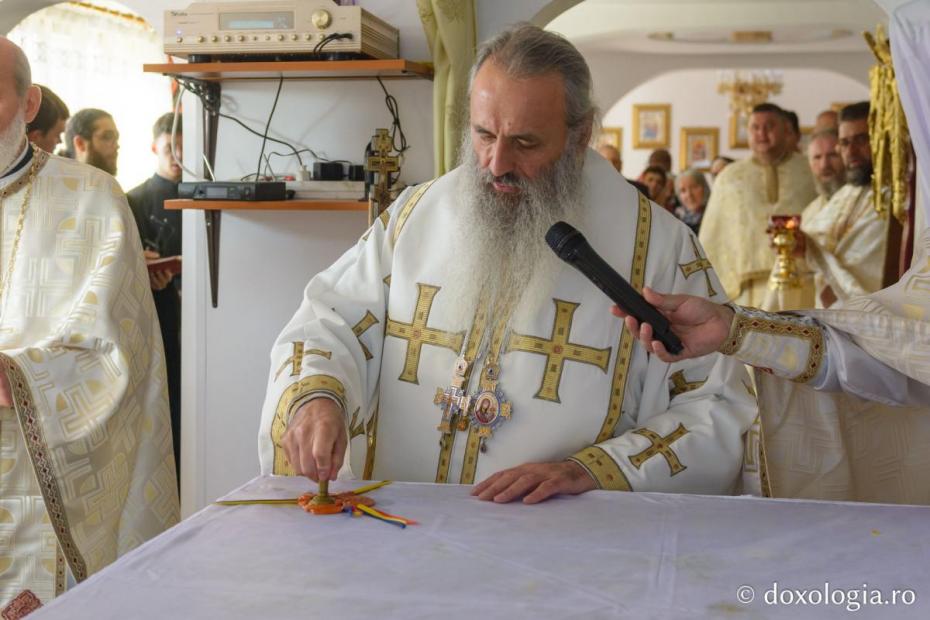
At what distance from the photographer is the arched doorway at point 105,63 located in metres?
9.42

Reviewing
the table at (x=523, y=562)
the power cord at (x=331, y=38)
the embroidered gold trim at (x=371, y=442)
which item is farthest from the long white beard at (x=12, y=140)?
the table at (x=523, y=562)

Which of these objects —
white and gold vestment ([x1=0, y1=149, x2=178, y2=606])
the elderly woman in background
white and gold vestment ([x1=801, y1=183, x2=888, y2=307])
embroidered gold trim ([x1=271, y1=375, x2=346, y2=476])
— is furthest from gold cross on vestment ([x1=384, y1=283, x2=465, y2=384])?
the elderly woman in background

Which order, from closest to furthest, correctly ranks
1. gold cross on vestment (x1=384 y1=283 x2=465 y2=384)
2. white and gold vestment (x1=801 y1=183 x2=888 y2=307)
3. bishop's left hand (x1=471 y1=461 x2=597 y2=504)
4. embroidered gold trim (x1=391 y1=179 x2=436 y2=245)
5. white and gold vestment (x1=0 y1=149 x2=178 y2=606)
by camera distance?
bishop's left hand (x1=471 y1=461 x2=597 y2=504)
gold cross on vestment (x1=384 y1=283 x2=465 y2=384)
embroidered gold trim (x1=391 y1=179 x2=436 y2=245)
white and gold vestment (x1=0 y1=149 x2=178 y2=606)
white and gold vestment (x1=801 y1=183 x2=888 y2=307)

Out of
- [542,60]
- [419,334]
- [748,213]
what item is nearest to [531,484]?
[419,334]

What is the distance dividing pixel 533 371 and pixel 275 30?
186cm

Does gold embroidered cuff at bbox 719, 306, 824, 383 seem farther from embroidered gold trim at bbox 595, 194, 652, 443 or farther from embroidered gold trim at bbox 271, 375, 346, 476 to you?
embroidered gold trim at bbox 271, 375, 346, 476

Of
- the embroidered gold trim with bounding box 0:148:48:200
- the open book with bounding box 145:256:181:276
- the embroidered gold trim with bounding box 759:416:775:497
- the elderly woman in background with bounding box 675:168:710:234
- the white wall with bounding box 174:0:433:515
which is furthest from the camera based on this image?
the elderly woman in background with bounding box 675:168:710:234

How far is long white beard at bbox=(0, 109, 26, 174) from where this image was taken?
10.7 feet

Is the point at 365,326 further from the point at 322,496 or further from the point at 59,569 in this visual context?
the point at 59,569

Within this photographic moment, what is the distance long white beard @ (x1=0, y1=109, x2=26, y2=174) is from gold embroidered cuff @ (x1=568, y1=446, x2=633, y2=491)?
Answer: 6.27ft

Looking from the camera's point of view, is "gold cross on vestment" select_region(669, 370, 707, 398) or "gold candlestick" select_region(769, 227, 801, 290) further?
"gold candlestick" select_region(769, 227, 801, 290)

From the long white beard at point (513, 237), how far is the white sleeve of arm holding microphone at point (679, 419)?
0.23 metres

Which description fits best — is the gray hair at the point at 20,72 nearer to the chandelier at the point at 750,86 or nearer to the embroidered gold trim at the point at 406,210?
the embroidered gold trim at the point at 406,210

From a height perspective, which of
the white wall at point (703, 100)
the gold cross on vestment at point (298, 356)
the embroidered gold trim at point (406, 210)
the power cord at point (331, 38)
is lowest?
the gold cross on vestment at point (298, 356)
